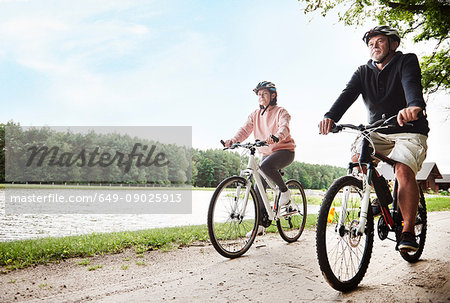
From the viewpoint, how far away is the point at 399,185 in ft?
9.73

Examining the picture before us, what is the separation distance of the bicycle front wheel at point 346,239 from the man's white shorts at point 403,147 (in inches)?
16.8

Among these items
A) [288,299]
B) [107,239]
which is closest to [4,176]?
[107,239]

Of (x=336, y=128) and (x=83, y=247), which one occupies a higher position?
(x=336, y=128)

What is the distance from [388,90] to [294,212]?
269cm


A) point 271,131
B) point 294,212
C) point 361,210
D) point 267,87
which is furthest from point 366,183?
point 267,87

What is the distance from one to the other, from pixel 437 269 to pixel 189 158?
67.6 meters

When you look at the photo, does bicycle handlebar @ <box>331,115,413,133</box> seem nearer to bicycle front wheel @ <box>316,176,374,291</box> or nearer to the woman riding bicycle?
bicycle front wheel @ <box>316,176,374,291</box>

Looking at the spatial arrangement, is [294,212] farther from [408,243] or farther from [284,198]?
[408,243]

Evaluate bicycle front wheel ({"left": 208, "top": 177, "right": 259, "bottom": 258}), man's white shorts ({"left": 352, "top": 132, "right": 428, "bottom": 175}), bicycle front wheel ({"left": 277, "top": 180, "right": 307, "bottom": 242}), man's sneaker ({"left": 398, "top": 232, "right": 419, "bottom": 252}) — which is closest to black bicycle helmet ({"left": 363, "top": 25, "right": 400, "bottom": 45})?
man's white shorts ({"left": 352, "top": 132, "right": 428, "bottom": 175})

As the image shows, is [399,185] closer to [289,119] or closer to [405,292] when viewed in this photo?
[405,292]

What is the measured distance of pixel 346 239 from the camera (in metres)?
2.83

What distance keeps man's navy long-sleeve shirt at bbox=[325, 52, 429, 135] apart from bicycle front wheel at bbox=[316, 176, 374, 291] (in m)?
0.81

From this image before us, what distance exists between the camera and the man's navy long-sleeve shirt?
296 centimetres

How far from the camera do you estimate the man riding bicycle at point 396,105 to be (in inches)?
113
